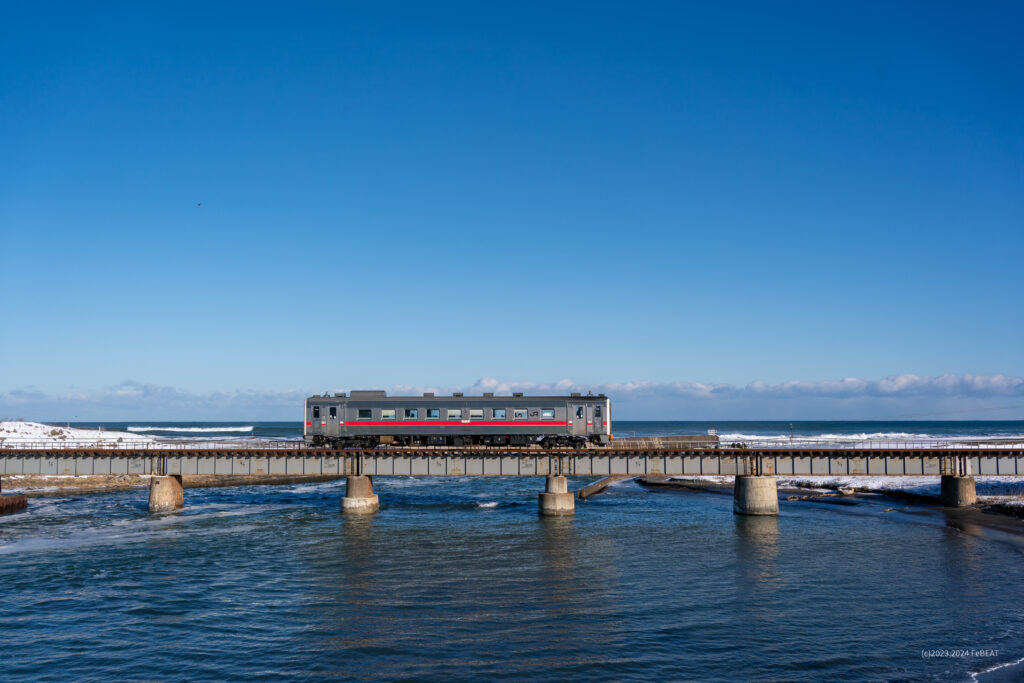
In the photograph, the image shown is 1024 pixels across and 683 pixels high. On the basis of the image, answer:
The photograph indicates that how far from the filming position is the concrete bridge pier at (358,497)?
178 feet

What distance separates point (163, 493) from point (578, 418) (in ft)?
108

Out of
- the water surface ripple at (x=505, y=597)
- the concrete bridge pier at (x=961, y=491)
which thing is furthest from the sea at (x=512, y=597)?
the concrete bridge pier at (x=961, y=491)

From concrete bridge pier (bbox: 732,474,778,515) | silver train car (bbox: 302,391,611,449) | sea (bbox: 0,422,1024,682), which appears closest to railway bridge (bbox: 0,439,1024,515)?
concrete bridge pier (bbox: 732,474,778,515)

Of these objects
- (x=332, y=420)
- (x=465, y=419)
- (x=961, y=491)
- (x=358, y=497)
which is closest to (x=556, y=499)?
(x=465, y=419)

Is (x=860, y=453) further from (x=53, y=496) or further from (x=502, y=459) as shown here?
(x=53, y=496)

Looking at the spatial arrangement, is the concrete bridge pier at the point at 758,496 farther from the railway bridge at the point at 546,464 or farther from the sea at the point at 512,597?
the sea at the point at 512,597

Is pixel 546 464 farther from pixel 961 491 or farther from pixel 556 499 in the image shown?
pixel 961 491

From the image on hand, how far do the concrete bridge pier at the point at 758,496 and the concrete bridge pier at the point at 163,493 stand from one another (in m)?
43.6

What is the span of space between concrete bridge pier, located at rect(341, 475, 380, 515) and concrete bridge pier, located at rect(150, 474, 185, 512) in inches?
540

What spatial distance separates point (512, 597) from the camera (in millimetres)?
30375

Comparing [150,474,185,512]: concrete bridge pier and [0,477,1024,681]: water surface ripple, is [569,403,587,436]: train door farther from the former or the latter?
[150,474,185,512]: concrete bridge pier

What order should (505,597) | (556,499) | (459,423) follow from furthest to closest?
(459,423), (556,499), (505,597)

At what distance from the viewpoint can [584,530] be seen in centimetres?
4734

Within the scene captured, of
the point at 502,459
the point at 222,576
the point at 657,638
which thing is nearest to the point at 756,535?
the point at 502,459
